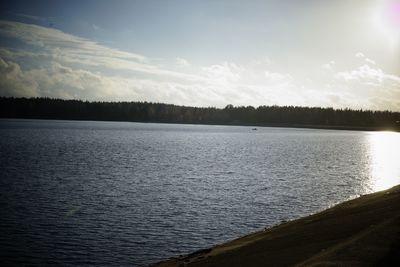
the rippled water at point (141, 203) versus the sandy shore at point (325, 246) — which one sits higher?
the sandy shore at point (325, 246)

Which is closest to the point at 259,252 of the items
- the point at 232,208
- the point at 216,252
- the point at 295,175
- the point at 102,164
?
the point at 216,252

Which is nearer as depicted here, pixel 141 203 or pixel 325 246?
pixel 325 246

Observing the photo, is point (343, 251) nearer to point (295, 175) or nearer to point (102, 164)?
point (295, 175)

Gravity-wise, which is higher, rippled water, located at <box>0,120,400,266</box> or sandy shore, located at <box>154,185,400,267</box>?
sandy shore, located at <box>154,185,400,267</box>

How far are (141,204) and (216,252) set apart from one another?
53.9 ft

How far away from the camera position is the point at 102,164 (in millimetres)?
65875

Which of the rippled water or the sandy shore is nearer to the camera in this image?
the sandy shore

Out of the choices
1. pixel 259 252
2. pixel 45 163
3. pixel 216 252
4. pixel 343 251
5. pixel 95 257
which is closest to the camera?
pixel 343 251

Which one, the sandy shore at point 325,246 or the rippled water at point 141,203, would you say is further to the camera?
the rippled water at point 141,203

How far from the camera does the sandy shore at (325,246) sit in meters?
12.9

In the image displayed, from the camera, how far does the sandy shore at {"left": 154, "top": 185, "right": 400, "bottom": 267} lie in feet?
42.4

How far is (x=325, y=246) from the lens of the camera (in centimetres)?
1666

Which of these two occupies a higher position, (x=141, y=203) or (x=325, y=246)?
(x=325, y=246)

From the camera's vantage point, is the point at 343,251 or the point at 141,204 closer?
the point at 343,251
